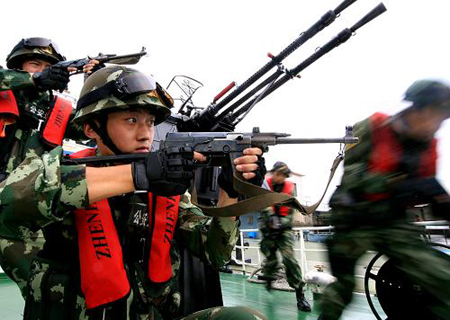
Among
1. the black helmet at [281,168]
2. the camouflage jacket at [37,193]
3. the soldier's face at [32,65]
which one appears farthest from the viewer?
the black helmet at [281,168]

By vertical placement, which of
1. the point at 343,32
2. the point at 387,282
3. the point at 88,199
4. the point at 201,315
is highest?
the point at 343,32

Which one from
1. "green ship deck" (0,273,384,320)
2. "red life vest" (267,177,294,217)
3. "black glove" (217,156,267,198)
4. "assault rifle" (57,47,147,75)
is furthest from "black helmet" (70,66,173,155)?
"red life vest" (267,177,294,217)

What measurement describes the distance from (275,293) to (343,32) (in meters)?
4.07

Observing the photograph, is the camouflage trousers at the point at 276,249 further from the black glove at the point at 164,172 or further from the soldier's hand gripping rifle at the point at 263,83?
the black glove at the point at 164,172

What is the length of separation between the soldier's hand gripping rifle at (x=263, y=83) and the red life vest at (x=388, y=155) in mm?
2495

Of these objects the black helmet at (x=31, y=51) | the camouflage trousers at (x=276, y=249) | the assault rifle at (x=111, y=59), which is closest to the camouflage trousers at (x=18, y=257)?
the assault rifle at (x=111, y=59)

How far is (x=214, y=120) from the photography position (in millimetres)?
4051

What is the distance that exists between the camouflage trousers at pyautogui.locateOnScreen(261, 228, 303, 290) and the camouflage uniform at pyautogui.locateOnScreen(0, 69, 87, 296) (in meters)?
3.12

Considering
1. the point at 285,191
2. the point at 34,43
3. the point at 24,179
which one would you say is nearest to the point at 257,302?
the point at 285,191

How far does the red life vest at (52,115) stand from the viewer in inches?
81.6

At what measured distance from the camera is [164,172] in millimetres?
1180

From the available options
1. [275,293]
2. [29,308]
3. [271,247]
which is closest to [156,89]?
[29,308]

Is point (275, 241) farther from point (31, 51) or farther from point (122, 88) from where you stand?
point (31, 51)

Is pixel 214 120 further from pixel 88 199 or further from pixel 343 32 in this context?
pixel 88 199
